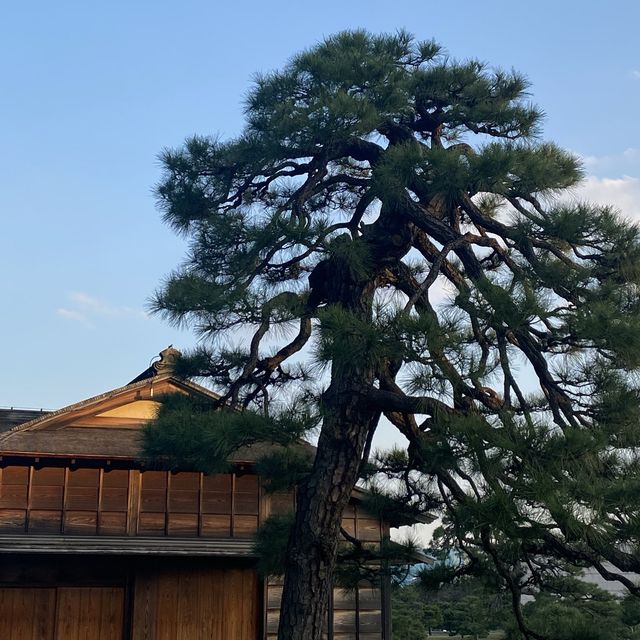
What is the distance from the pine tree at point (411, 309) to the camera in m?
4.36

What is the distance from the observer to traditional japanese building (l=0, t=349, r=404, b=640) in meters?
9.53

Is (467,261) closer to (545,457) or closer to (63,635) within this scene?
(545,457)

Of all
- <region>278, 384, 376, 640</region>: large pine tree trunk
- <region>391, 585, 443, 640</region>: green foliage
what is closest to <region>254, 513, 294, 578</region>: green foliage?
<region>278, 384, 376, 640</region>: large pine tree trunk

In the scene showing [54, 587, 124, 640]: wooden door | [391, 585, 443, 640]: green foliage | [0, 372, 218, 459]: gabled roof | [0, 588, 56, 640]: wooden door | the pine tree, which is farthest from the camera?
[391, 585, 443, 640]: green foliage

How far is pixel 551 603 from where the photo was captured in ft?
38.1

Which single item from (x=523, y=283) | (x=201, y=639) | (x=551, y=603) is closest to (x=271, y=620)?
(x=201, y=639)

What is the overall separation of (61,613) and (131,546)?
4.29 feet

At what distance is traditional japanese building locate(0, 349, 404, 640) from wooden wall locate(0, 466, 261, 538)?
Result: 12 mm

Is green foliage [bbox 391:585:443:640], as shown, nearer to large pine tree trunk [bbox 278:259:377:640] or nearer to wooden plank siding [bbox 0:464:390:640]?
wooden plank siding [bbox 0:464:390:640]

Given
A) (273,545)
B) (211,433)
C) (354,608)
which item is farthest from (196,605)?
(211,433)

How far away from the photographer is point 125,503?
9.94 meters

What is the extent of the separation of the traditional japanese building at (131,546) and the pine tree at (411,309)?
3775 mm

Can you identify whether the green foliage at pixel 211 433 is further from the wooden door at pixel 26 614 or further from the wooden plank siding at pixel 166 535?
the wooden door at pixel 26 614

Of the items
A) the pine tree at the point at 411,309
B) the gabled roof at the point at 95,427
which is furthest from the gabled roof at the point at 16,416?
the pine tree at the point at 411,309
